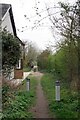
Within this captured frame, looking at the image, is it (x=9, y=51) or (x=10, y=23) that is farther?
(x=10, y=23)

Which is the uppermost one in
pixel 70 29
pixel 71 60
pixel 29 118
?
pixel 70 29

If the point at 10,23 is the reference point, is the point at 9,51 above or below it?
below

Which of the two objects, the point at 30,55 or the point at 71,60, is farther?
the point at 30,55

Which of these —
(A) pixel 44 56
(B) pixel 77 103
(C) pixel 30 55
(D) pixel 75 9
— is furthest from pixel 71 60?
(C) pixel 30 55

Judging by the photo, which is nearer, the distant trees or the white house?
the distant trees

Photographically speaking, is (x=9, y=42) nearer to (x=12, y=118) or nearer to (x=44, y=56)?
(x=12, y=118)

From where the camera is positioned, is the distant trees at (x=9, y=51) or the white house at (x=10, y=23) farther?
the white house at (x=10, y=23)

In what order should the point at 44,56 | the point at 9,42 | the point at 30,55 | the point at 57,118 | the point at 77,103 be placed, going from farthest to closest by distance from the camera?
the point at 30,55 < the point at 44,56 < the point at 9,42 < the point at 77,103 < the point at 57,118

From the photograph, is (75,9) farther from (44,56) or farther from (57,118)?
(44,56)

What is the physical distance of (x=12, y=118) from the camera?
8383mm

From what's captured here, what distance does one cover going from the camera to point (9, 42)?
17.6m

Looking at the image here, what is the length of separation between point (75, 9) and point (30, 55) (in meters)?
54.4

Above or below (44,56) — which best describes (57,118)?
below

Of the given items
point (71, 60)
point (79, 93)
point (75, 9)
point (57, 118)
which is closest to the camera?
point (75, 9)
